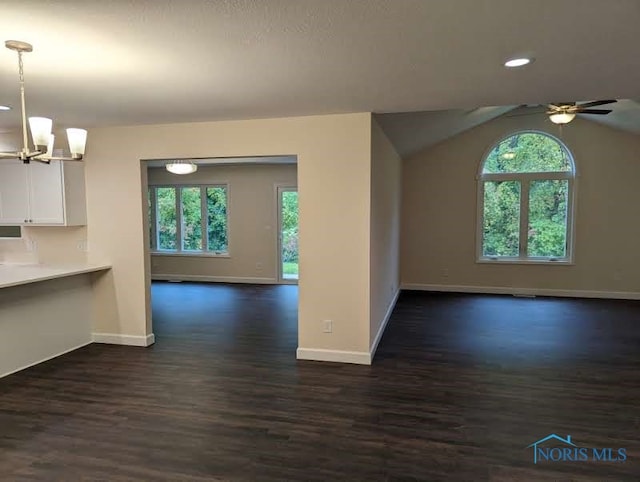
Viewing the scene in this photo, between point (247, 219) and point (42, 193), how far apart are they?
430 centimetres

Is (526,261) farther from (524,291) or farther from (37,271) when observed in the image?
(37,271)

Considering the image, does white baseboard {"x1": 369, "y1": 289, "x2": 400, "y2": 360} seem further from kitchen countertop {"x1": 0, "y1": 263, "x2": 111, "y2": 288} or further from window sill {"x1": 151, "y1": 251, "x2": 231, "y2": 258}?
window sill {"x1": 151, "y1": 251, "x2": 231, "y2": 258}

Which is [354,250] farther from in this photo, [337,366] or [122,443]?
[122,443]

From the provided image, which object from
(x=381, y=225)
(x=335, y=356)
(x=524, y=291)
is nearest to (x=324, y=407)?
(x=335, y=356)

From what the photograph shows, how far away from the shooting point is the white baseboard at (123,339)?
4.49m

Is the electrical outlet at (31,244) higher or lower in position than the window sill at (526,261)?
higher

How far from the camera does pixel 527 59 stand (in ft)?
7.88

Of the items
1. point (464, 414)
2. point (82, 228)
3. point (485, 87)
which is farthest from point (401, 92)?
point (82, 228)

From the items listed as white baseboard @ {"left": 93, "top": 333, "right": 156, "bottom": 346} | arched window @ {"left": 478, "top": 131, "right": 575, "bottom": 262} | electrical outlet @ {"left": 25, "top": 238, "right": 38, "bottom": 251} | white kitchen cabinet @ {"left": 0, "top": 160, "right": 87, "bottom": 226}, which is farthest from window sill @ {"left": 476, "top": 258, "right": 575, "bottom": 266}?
electrical outlet @ {"left": 25, "top": 238, "right": 38, "bottom": 251}

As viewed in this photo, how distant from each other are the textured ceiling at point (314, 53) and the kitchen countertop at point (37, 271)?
148cm

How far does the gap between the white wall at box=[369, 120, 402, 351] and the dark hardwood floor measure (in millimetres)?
404

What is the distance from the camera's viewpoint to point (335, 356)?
403cm

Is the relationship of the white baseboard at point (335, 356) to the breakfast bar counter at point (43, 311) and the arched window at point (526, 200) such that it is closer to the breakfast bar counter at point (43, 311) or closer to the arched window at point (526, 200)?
the breakfast bar counter at point (43, 311)

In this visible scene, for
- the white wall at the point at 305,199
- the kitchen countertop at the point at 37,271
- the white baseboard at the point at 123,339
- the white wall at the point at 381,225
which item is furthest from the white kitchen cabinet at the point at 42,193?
the white wall at the point at 381,225
